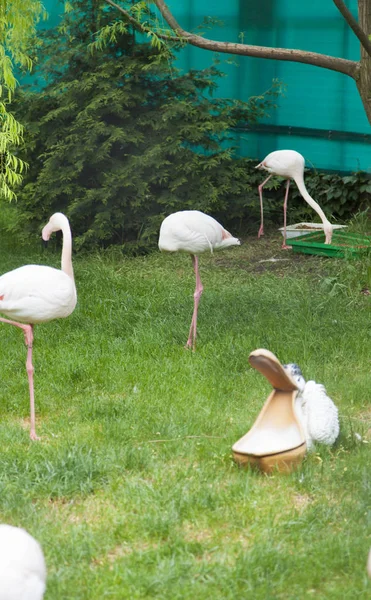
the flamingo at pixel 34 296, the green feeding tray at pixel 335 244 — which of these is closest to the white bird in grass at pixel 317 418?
the flamingo at pixel 34 296

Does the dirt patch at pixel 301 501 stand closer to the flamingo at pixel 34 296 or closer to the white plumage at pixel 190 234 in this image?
the flamingo at pixel 34 296

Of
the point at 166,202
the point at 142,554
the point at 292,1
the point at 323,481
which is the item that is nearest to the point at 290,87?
the point at 292,1

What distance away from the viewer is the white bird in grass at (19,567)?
250cm

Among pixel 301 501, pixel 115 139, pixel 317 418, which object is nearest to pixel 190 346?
pixel 317 418

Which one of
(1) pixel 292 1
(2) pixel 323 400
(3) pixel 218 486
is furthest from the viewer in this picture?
(1) pixel 292 1

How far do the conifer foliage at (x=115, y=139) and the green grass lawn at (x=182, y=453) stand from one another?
82.7 inches

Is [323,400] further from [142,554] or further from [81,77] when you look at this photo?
[81,77]

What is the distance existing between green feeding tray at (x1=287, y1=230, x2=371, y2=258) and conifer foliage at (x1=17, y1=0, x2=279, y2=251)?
3.56 feet

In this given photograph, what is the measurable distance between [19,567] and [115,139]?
7007mm

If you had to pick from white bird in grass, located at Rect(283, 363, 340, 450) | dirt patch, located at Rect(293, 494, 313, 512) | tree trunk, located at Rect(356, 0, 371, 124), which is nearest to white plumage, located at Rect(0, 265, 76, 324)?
white bird in grass, located at Rect(283, 363, 340, 450)

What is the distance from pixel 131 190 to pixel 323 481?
597 cm

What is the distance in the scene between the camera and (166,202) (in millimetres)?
9250

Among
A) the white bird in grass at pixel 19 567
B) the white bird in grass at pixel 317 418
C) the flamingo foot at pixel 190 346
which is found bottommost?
the flamingo foot at pixel 190 346

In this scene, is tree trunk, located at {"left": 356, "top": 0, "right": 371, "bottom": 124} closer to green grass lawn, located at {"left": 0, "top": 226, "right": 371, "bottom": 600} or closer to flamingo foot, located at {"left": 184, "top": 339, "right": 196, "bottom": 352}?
green grass lawn, located at {"left": 0, "top": 226, "right": 371, "bottom": 600}
